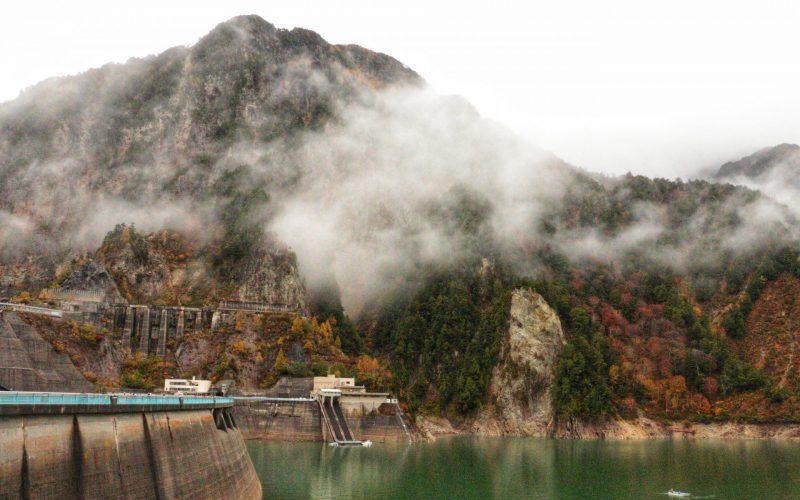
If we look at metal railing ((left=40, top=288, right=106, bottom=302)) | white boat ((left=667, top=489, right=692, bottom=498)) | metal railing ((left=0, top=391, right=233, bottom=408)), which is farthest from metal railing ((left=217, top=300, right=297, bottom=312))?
metal railing ((left=0, top=391, right=233, bottom=408))

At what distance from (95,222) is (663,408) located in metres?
146

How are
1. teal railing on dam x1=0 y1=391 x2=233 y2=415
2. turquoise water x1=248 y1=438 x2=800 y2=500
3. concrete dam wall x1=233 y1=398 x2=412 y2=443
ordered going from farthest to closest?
concrete dam wall x1=233 y1=398 x2=412 y2=443 < turquoise water x1=248 y1=438 x2=800 y2=500 < teal railing on dam x1=0 y1=391 x2=233 y2=415

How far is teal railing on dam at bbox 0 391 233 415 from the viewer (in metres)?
27.9

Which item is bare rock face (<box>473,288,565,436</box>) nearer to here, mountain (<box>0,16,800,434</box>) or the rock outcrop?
mountain (<box>0,16,800,434</box>)

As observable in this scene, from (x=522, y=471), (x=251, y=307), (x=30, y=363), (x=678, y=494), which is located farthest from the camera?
(x=251, y=307)

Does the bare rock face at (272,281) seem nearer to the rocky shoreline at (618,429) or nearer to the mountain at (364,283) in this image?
the mountain at (364,283)

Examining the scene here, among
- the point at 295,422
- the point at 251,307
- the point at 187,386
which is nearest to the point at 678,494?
the point at 295,422

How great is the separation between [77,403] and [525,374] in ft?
424

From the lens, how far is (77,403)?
103ft

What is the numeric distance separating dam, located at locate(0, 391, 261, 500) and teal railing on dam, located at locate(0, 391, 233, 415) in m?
0.04

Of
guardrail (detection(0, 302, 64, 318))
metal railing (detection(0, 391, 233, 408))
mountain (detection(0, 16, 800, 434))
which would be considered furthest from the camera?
mountain (detection(0, 16, 800, 434))

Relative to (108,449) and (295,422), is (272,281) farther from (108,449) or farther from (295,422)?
(108,449)

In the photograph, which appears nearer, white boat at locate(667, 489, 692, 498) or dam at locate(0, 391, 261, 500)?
dam at locate(0, 391, 261, 500)

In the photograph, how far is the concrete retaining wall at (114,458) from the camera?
2736cm
